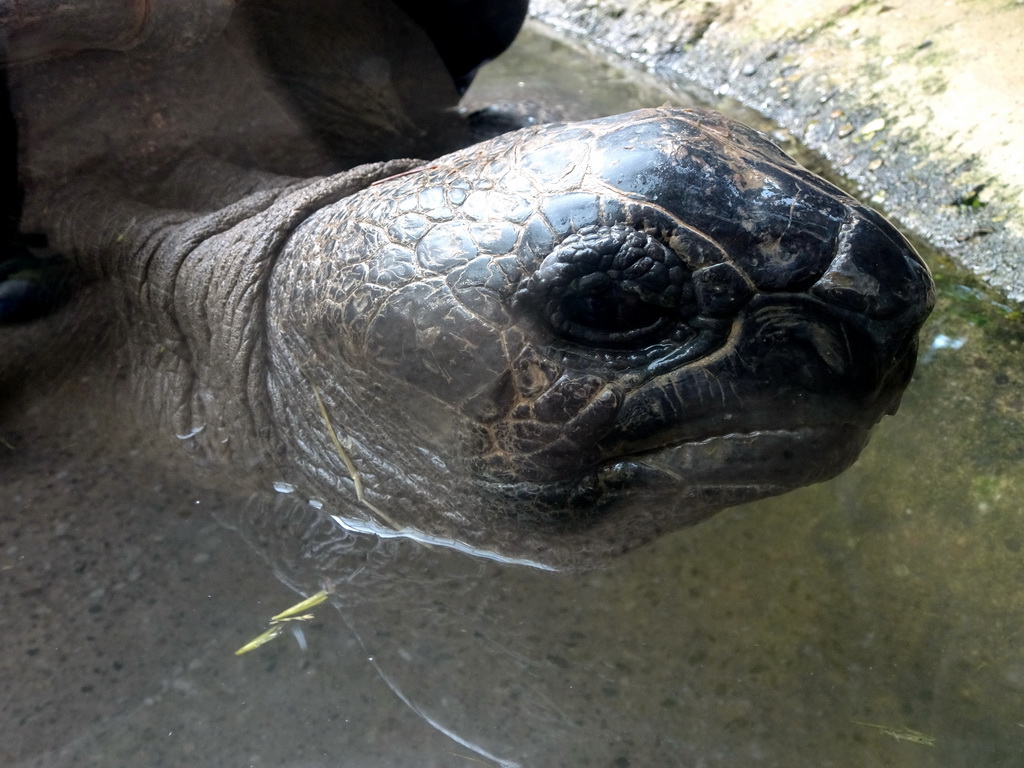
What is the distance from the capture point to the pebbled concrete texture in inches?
124

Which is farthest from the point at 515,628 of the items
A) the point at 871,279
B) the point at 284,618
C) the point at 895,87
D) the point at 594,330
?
the point at 895,87

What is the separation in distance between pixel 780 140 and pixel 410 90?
166cm

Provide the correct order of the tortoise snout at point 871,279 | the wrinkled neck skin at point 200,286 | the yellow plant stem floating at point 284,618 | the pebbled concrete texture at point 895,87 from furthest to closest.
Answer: the pebbled concrete texture at point 895,87 → the wrinkled neck skin at point 200,286 → the yellow plant stem floating at point 284,618 → the tortoise snout at point 871,279

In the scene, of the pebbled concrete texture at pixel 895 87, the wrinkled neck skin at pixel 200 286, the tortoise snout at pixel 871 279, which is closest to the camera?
the tortoise snout at pixel 871 279

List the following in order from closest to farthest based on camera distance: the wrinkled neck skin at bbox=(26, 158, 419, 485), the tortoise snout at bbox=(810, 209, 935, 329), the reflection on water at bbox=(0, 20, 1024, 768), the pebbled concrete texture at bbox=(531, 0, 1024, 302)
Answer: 1. the tortoise snout at bbox=(810, 209, 935, 329)
2. the reflection on water at bbox=(0, 20, 1024, 768)
3. the wrinkled neck skin at bbox=(26, 158, 419, 485)
4. the pebbled concrete texture at bbox=(531, 0, 1024, 302)

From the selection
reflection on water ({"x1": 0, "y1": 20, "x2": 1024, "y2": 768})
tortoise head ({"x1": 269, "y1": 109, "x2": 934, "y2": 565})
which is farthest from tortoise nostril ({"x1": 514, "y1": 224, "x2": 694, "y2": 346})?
reflection on water ({"x1": 0, "y1": 20, "x2": 1024, "y2": 768})

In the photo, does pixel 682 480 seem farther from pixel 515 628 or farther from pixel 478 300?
pixel 515 628

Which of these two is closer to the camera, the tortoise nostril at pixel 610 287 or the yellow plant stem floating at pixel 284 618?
the tortoise nostril at pixel 610 287

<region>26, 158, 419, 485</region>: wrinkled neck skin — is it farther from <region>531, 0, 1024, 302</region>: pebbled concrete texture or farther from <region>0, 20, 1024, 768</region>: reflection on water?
<region>531, 0, 1024, 302</region>: pebbled concrete texture

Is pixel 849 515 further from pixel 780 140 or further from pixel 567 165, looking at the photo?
pixel 780 140

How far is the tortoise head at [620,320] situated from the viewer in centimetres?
153

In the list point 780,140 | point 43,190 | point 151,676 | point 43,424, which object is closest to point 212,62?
point 43,190

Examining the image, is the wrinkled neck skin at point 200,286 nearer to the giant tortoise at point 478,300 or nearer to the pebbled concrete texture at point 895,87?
the giant tortoise at point 478,300

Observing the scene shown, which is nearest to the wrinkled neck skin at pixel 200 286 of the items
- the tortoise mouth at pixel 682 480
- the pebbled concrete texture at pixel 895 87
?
the tortoise mouth at pixel 682 480
